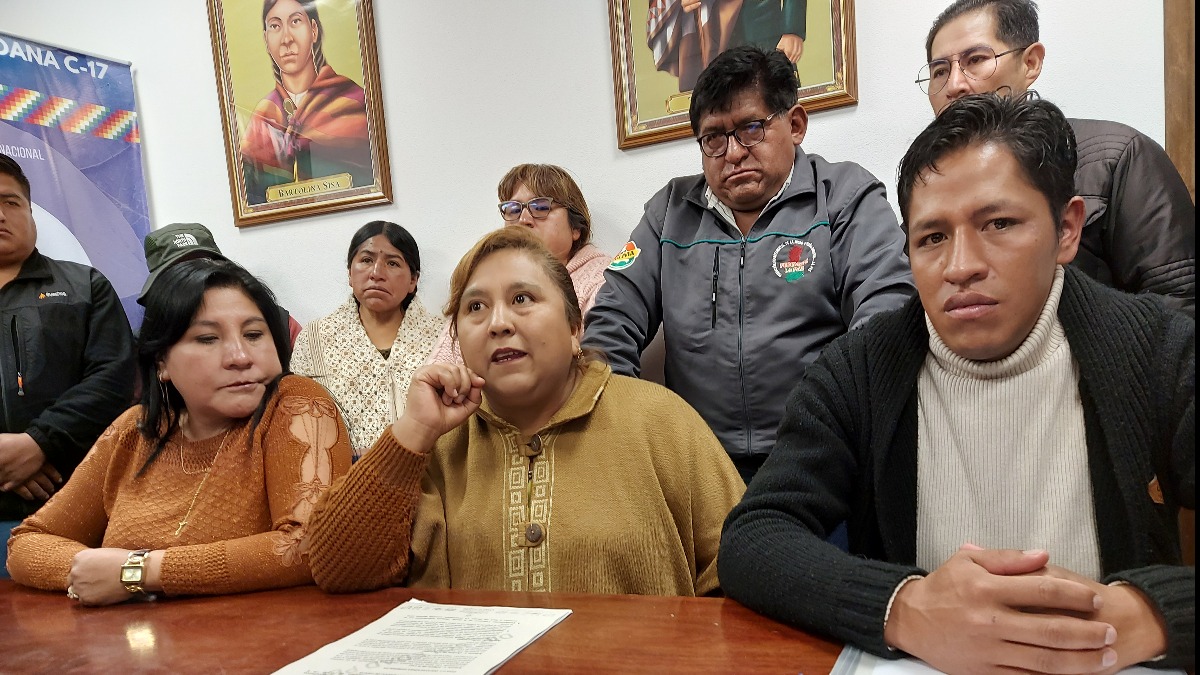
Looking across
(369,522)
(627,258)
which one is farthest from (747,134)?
(369,522)

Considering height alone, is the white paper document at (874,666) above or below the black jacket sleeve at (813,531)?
below

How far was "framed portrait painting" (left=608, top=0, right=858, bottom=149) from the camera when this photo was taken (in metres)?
2.21

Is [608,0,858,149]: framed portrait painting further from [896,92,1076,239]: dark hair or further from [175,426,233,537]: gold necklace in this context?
[175,426,233,537]: gold necklace

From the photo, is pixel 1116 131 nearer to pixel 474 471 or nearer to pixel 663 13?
pixel 663 13

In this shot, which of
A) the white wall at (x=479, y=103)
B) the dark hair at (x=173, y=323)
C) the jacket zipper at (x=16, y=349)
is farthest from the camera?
the jacket zipper at (x=16, y=349)

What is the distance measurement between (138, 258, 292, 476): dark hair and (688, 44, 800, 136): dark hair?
1.14 m

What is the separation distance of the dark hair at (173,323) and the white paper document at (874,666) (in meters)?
1.17

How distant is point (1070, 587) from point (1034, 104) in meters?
0.58

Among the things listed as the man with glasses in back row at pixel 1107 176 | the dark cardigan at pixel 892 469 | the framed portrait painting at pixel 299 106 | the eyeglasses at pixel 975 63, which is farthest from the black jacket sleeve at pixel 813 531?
the framed portrait painting at pixel 299 106

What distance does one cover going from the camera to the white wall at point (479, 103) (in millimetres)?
1964

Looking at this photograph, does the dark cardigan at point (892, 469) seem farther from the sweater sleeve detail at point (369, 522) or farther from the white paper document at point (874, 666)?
the sweater sleeve detail at point (369, 522)

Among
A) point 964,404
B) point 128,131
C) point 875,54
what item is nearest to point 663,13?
point 875,54

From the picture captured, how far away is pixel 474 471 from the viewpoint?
130cm

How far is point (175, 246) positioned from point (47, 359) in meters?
0.78
